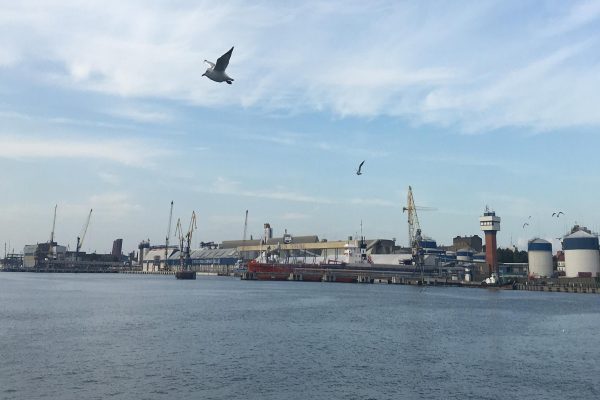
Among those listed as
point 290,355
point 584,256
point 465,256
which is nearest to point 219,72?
point 290,355

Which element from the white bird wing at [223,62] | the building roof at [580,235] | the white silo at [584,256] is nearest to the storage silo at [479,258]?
the building roof at [580,235]

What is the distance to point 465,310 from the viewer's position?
242 feet

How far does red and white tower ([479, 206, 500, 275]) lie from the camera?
15938cm

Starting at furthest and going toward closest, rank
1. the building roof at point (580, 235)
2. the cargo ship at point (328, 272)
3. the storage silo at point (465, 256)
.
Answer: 1. the storage silo at point (465, 256)
2. the cargo ship at point (328, 272)
3. the building roof at point (580, 235)

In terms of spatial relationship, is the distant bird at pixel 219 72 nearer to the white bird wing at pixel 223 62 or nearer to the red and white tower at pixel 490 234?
the white bird wing at pixel 223 62

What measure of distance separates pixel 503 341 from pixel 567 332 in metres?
10.2

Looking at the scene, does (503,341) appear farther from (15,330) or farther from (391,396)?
(15,330)

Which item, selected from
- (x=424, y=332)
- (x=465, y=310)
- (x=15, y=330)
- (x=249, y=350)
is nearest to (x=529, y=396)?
(x=249, y=350)

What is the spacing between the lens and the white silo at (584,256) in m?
140

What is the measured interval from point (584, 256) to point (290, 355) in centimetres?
12560

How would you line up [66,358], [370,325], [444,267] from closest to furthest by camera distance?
1. [66,358]
2. [370,325]
3. [444,267]

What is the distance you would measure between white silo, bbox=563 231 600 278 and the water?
3296 inches

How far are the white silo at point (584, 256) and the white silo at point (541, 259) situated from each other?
1256 cm

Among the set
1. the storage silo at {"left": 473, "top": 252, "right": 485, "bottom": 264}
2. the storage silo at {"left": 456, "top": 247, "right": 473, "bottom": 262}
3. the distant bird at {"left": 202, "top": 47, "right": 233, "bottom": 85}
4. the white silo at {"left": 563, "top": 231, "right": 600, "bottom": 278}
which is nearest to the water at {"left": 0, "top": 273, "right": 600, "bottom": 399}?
the distant bird at {"left": 202, "top": 47, "right": 233, "bottom": 85}
